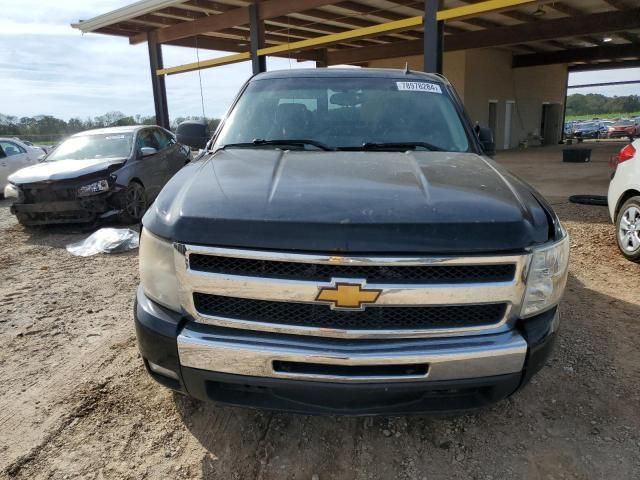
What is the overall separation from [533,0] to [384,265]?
330 inches

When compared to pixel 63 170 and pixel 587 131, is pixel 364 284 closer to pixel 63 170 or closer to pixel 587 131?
pixel 63 170

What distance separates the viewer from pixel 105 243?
20.4 ft

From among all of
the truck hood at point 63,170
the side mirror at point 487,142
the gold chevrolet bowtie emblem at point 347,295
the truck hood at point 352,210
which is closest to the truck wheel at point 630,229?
the side mirror at point 487,142

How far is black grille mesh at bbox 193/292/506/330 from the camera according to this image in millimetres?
1922

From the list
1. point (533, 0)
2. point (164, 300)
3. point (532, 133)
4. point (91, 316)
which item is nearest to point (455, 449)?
point (164, 300)

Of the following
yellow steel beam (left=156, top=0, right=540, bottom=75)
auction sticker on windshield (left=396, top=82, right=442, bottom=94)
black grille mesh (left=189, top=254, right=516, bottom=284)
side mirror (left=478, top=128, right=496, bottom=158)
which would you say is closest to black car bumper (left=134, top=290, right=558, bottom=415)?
black grille mesh (left=189, top=254, right=516, bottom=284)

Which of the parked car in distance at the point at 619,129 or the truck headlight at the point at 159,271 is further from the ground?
the truck headlight at the point at 159,271

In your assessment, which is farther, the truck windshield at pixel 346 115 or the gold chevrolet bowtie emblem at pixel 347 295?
the truck windshield at pixel 346 115

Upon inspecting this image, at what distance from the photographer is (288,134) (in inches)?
123

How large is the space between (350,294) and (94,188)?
6366 millimetres

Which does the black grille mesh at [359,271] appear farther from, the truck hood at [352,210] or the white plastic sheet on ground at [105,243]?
the white plastic sheet on ground at [105,243]

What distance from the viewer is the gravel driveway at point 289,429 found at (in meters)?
2.21

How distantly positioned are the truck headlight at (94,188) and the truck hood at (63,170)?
181 mm

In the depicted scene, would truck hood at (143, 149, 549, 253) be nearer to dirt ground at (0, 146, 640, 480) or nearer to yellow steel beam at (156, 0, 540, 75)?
dirt ground at (0, 146, 640, 480)
